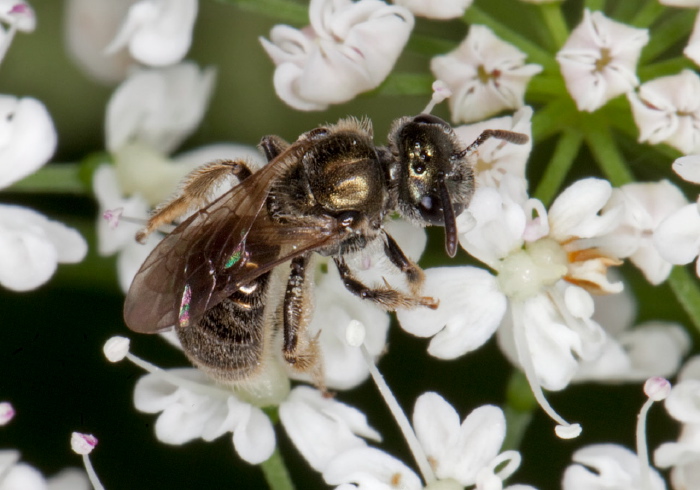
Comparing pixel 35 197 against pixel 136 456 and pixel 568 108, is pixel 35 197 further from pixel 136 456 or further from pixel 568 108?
pixel 568 108

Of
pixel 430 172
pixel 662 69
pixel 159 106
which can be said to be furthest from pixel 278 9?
pixel 662 69

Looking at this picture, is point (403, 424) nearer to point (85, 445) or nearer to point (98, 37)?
point (85, 445)

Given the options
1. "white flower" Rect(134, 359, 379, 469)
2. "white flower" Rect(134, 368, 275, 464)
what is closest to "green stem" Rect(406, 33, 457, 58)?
"white flower" Rect(134, 359, 379, 469)

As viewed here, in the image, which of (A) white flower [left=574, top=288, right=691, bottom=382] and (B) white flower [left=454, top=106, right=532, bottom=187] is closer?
(B) white flower [left=454, top=106, right=532, bottom=187]

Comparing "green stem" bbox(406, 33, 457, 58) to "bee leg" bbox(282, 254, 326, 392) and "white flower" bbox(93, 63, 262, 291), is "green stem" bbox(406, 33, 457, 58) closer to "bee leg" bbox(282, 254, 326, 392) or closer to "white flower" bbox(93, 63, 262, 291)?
"white flower" bbox(93, 63, 262, 291)

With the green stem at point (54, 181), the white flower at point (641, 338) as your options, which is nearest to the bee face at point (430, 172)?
the white flower at point (641, 338)

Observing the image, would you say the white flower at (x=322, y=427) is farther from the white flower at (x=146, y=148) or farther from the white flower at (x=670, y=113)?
the white flower at (x=670, y=113)

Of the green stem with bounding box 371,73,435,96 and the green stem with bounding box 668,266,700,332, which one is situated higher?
the green stem with bounding box 371,73,435,96
